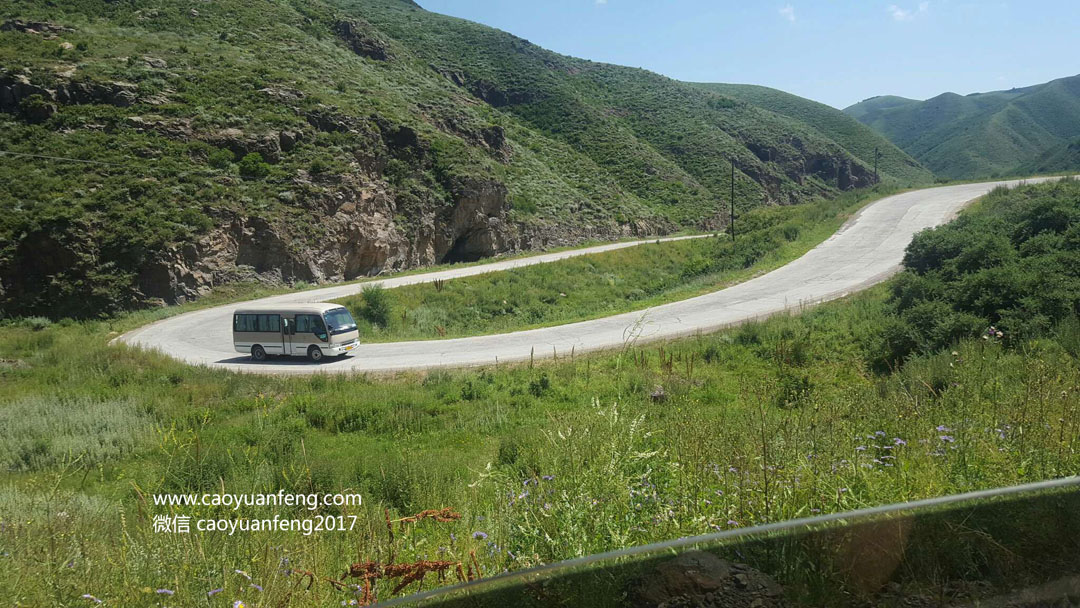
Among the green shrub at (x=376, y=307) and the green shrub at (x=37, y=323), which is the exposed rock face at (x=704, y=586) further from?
the green shrub at (x=37, y=323)

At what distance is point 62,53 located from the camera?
3241cm

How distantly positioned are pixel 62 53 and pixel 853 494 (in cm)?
4367

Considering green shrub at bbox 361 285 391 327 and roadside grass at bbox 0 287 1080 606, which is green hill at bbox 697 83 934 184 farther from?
roadside grass at bbox 0 287 1080 606

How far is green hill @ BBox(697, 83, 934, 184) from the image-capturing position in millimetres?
98938

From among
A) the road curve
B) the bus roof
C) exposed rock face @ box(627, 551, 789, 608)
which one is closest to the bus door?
the bus roof

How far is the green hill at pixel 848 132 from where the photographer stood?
325ft

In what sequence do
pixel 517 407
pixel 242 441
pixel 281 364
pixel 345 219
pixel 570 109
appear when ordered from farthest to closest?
pixel 570 109 → pixel 345 219 → pixel 281 364 → pixel 517 407 → pixel 242 441

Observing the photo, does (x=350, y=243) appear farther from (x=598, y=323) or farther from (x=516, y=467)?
(x=516, y=467)

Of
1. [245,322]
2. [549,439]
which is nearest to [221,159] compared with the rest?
[245,322]

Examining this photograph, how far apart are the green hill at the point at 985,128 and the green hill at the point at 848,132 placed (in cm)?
1129

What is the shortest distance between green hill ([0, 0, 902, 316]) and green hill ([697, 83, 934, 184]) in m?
49.0

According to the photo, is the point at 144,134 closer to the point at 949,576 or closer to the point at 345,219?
the point at 345,219

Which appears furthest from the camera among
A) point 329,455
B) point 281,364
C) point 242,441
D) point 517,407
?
point 281,364

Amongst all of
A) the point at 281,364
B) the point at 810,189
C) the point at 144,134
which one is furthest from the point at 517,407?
the point at 810,189
